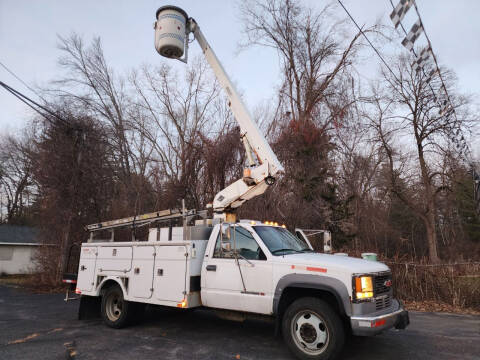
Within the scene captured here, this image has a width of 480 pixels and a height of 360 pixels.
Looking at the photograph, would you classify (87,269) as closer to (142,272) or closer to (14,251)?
(142,272)

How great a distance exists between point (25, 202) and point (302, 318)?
42.2 meters

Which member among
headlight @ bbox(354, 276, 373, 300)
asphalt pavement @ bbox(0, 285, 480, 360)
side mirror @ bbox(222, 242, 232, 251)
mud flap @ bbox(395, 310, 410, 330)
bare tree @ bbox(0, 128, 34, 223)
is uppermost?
bare tree @ bbox(0, 128, 34, 223)

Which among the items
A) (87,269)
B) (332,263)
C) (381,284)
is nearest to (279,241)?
(332,263)

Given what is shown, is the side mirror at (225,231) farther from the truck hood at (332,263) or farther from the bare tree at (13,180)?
the bare tree at (13,180)

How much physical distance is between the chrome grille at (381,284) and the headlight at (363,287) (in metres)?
0.15

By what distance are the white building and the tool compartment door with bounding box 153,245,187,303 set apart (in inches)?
951

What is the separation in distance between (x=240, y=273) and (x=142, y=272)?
2187mm

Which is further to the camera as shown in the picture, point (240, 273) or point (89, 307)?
point (89, 307)

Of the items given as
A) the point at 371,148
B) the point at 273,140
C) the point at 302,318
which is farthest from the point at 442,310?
the point at 371,148

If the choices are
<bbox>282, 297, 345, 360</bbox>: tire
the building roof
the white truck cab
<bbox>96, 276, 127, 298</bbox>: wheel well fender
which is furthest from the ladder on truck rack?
the building roof

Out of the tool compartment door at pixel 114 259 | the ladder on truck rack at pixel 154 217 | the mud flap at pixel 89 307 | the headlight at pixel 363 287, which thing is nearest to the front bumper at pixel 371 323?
the headlight at pixel 363 287

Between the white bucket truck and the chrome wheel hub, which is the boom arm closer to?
the white bucket truck

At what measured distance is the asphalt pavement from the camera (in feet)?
17.4

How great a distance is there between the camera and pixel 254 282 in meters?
5.51
